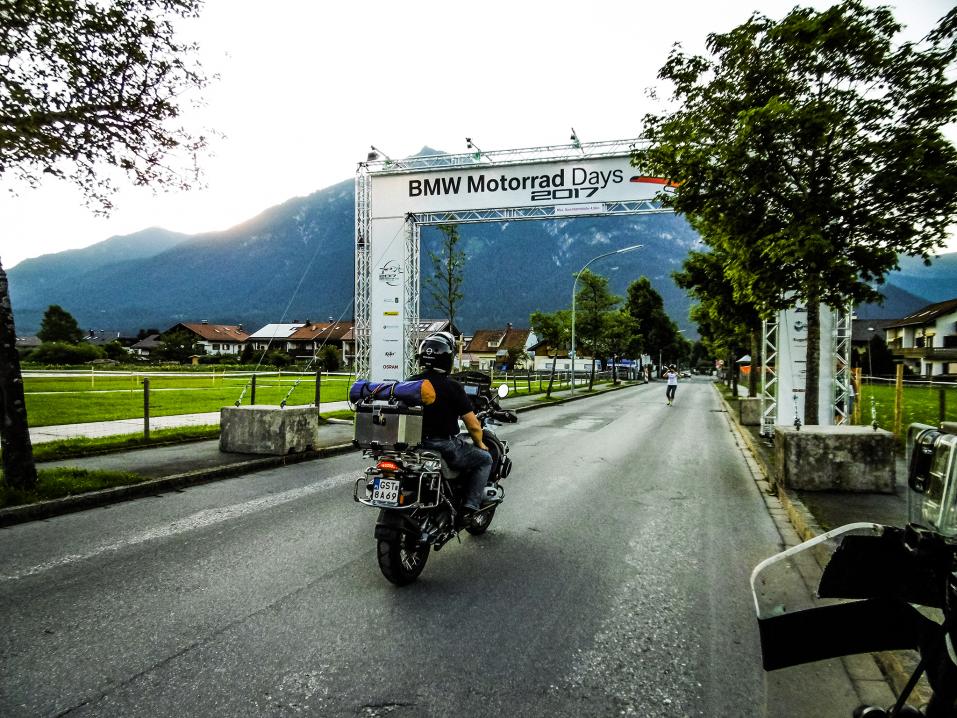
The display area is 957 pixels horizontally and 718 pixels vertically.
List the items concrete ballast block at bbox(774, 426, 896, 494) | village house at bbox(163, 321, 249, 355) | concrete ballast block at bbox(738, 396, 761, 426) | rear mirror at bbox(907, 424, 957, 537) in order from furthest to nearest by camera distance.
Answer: village house at bbox(163, 321, 249, 355)
concrete ballast block at bbox(738, 396, 761, 426)
concrete ballast block at bbox(774, 426, 896, 494)
rear mirror at bbox(907, 424, 957, 537)

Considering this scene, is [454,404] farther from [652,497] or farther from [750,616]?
[652,497]

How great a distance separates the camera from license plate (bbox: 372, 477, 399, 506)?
4191 millimetres

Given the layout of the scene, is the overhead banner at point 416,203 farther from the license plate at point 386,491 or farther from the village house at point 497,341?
the village house at point 497,341

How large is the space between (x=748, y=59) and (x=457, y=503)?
7.83 metres

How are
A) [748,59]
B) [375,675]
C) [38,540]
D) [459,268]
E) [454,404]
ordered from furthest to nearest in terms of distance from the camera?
1. [459,268]
2. [748,59]
3. [38,540]
4. [454,404]
5. [375,675]

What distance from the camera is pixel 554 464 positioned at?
9.89 metres

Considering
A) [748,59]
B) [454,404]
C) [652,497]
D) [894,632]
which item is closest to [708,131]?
[748,59]

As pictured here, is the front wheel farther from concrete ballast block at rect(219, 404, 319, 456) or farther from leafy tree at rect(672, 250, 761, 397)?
leafy tree at rect(672, 250, 761, 397)

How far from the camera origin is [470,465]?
4914mm

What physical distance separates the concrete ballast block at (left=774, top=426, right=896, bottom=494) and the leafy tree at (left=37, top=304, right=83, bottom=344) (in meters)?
96.3

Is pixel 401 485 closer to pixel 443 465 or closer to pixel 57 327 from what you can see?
pixel 443 465

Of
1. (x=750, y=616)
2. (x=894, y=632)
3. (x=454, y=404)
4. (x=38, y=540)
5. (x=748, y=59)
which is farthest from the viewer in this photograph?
(x=748, y=59)

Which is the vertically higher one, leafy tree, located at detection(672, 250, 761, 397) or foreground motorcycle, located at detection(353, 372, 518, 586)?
leafy tree, located at detection(672, 250, 761, 397)

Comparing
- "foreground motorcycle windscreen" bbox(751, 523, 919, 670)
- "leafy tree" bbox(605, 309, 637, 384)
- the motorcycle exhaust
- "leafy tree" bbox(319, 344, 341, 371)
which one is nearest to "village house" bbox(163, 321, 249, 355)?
"leafy tree" bbox(319, 344, 341, 371)
